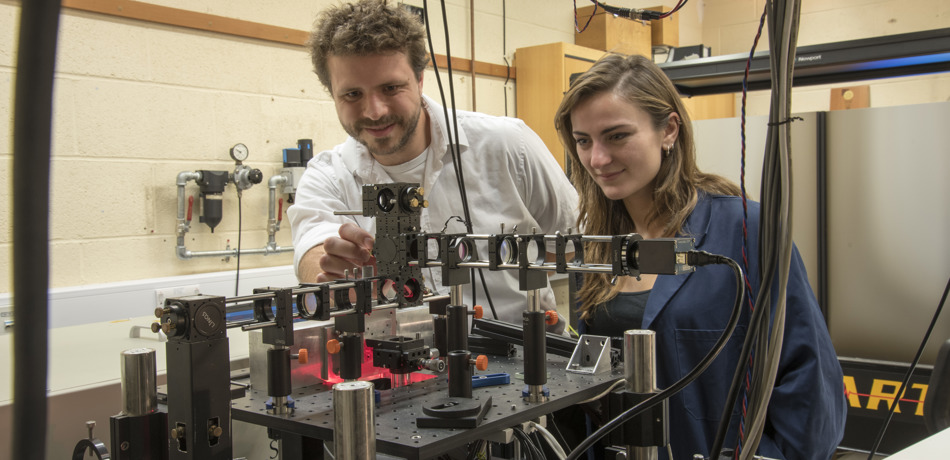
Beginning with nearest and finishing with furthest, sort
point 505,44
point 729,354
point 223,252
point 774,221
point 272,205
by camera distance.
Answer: point 774,221 → point 729,354 → point 223,252 → point 272,205 → point 505,44

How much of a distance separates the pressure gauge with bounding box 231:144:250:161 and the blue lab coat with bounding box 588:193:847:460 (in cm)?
188

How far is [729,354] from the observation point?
1.30m

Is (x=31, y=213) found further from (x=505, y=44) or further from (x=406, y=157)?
(x=505, y=44)

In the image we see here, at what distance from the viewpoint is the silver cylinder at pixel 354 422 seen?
0.67 metres

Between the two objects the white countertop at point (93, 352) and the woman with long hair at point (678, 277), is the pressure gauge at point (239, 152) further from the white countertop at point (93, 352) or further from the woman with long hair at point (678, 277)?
the woman with long hair at point (678, 277)

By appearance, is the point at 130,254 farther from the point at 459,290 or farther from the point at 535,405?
the point at 535,405

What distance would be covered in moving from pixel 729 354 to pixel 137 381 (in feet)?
3.27

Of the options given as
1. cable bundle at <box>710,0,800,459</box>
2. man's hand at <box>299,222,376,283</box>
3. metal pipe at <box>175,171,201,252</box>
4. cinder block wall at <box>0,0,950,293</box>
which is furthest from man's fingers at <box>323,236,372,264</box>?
metal pipe at <box>175,171,201,252</box>

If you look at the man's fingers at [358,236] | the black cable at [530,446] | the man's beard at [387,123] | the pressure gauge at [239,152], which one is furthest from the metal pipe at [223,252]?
the black cable at [530,446]

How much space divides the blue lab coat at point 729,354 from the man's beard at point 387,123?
26.8 inches

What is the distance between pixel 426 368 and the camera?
3.23 ft

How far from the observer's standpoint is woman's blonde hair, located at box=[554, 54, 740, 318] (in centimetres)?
153

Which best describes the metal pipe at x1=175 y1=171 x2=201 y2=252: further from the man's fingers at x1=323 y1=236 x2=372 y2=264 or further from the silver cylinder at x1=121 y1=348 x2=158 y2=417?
the silver cylinder at x1=121 y1=348 x2=158 y2=417

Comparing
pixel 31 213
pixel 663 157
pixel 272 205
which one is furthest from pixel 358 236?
pixel 272 205
